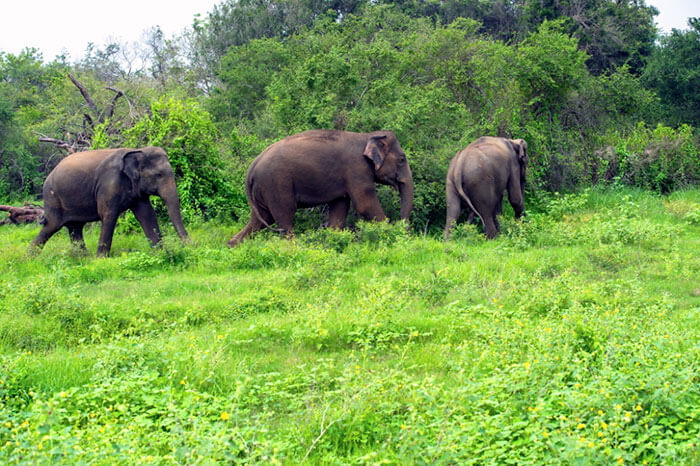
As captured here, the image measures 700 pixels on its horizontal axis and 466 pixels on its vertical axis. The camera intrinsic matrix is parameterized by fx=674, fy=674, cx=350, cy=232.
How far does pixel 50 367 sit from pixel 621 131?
16.2 meters

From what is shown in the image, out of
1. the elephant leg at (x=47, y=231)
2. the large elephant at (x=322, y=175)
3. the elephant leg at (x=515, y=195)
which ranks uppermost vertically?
the large elephant at (x=322, y=175)

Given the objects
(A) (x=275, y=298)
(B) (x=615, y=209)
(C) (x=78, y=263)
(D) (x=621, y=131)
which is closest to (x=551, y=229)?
(B) (x=615, y=209)

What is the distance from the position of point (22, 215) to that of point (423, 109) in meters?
9.44

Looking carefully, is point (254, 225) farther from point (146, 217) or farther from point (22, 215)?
point (22, 215)

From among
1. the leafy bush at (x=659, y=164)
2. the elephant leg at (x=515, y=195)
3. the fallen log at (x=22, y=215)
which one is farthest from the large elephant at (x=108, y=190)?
the leafy bush at (x=659, y=164)

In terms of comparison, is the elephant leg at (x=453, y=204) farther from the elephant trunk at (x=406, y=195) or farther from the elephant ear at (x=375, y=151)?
the elephant ear at (x=375, y=151)

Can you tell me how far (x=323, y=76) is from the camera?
540 inches

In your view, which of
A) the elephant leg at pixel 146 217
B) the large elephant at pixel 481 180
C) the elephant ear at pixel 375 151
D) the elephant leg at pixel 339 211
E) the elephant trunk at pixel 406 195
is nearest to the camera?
the elephant leg at pixel 146 217

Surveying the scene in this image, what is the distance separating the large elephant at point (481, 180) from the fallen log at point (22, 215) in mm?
9386

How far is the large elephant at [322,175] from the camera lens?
1173cm

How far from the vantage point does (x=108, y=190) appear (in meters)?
11.4

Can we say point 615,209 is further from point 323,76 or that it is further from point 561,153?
point 323,76

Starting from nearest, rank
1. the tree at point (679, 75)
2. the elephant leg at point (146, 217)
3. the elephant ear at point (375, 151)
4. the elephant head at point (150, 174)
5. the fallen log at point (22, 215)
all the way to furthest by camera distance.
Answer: the elephant head at point (150, 174) < the elephant leg at point (146, 217) < the elephant ear at point (375, 151) < the fallen log at point (22, 215) < the tree at point (679, 75)

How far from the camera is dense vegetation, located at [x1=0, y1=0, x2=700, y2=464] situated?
167 inches
